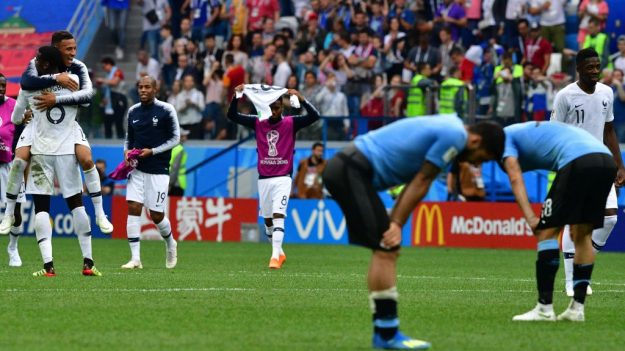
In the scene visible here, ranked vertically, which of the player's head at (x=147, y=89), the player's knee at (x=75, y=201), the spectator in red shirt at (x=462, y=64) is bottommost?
the spectator in red shirt at (x=462, y=64)

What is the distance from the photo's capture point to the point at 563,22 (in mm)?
31484

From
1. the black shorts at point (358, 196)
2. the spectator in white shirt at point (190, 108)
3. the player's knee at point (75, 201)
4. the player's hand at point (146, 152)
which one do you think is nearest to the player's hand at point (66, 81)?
the player's knee at point (75, 201)

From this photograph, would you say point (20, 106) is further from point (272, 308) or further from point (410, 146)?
point (410, 146)

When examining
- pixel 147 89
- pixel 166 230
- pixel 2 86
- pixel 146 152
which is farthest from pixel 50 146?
pixel 2 86

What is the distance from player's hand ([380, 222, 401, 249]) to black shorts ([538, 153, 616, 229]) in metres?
2.35

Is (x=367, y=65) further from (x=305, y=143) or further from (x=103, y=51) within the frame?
(x=103, y=51)

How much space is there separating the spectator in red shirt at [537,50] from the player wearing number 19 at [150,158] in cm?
1286

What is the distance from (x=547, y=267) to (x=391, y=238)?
2.54 m

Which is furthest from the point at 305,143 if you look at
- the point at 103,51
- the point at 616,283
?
the point at 616,283

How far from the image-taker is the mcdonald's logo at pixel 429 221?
1120 inches

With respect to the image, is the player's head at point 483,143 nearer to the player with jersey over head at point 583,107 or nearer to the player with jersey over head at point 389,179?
the player with jersey over head at point 389,179

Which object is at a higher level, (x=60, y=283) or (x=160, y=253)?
(x=60, y=283)

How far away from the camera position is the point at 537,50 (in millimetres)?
30203

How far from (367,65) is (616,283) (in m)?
14.9
